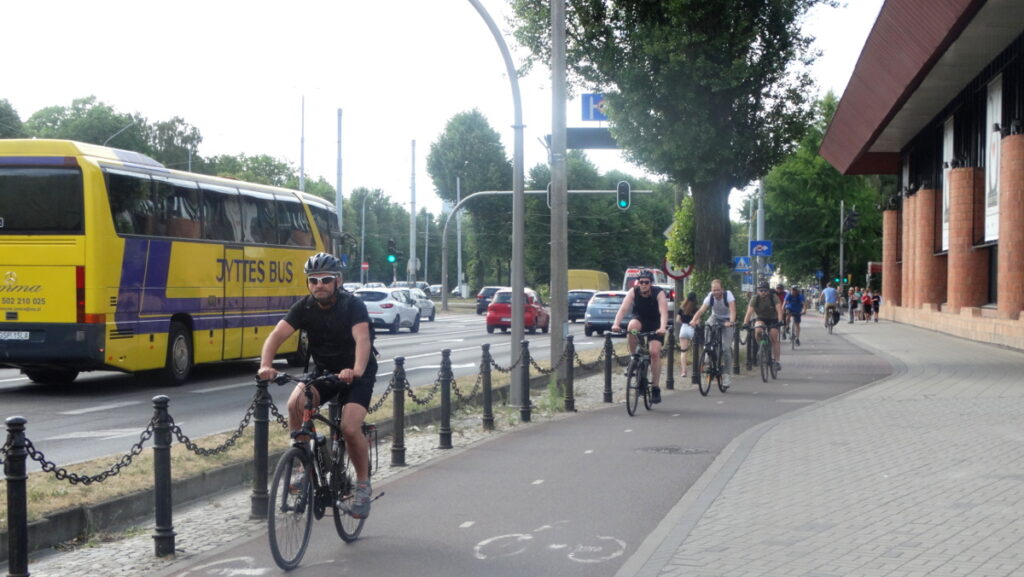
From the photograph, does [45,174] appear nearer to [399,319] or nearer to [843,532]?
[843,532]

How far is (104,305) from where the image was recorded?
53.2ft

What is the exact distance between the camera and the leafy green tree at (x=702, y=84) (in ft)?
86.7

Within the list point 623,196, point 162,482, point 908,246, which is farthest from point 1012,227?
point 162,482

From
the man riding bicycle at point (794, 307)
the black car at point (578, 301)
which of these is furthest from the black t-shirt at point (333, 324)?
the black car at point (578, 301)

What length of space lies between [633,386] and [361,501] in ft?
25.3

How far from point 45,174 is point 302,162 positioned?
3395cm

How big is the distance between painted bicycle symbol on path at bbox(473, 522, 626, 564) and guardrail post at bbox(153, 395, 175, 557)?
5.65ft

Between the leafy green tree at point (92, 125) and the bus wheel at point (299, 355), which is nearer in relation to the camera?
the bus wheel at point (299, 355)

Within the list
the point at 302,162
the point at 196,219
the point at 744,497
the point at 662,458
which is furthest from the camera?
the point at 302,162

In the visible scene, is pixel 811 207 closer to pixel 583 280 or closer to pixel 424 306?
pixel 583 280

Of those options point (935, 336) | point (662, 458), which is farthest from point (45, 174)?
point (935, 336)

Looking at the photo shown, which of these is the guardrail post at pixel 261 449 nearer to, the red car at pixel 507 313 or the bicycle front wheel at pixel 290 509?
the bicycle front wheel at pixel 290 509

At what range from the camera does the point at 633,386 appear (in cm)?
1435

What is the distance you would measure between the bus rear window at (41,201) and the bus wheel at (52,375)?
8.87ft
